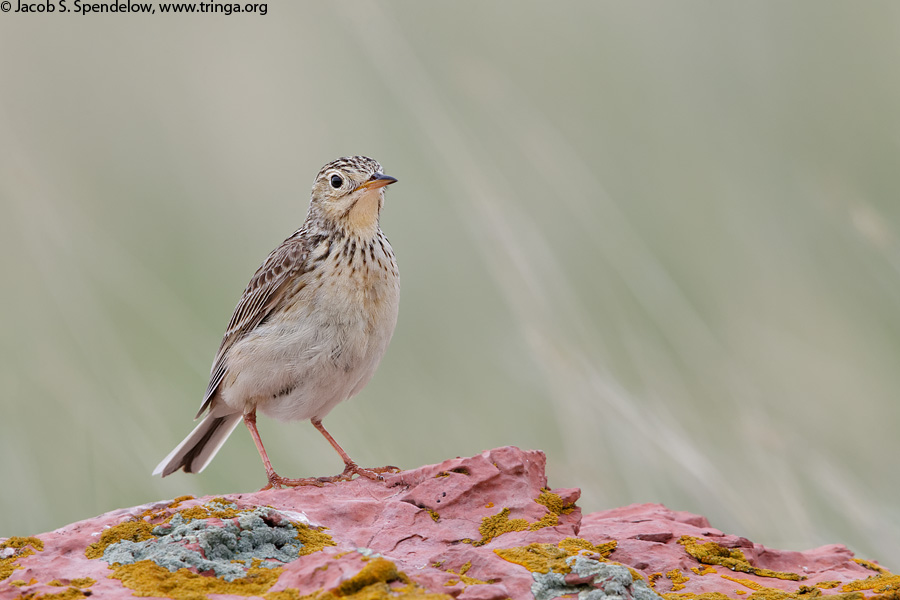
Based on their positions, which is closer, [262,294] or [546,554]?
[546,554]

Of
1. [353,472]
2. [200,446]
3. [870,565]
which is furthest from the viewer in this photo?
[200,446]

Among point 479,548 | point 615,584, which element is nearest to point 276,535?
point 479,548

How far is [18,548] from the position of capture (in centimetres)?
285

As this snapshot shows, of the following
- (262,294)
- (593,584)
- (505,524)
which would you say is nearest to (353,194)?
(262,294)

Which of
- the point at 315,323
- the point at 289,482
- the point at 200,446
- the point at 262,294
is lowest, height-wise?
the point at 289,482

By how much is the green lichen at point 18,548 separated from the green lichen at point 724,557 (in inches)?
85.4

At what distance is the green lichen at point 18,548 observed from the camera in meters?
2.73

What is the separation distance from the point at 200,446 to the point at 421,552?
2.51m

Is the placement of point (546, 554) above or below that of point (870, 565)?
below

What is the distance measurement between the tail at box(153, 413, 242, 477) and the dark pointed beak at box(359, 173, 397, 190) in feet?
4.72

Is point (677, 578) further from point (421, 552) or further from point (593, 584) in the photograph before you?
point (421, 552)

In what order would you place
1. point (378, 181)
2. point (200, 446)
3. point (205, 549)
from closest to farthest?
point (205, 549) → point (378, 181) → point (200, 446)

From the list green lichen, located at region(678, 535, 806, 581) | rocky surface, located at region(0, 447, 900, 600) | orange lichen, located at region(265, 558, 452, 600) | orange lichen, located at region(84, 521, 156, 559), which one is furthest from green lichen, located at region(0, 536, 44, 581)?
green lichen, located at region(678, 535, 806, 581)

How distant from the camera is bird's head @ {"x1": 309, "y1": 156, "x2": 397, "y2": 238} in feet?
15.8
